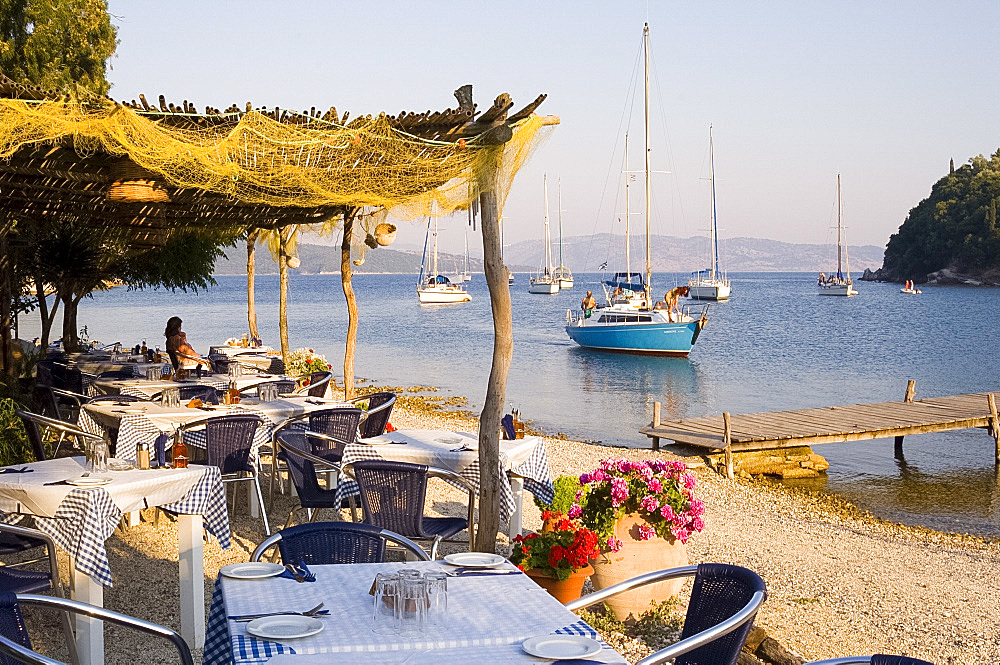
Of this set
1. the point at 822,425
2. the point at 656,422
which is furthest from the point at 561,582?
the point at 822,425

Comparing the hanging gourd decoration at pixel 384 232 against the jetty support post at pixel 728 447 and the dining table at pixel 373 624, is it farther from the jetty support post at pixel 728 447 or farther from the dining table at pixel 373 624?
the dining table at pixel 373 624

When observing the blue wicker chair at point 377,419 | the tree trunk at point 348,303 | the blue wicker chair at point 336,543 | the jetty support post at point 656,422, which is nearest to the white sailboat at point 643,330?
the jetty support post at point 656,422

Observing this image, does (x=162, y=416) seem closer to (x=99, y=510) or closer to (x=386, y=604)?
(x=99, y=510)

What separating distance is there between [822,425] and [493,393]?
9197 mm

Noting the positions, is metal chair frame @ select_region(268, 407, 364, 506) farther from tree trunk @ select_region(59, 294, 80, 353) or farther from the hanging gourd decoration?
tree trunk @ select_region(59, 294, 80, 353)

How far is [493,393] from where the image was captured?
548 cm

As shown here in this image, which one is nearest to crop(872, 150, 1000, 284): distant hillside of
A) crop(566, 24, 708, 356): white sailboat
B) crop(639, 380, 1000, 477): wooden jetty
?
crop(566, 24, 708, 356): white sailboat

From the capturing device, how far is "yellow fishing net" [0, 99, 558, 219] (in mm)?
4957

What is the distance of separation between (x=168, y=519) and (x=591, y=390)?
18641 millimetres

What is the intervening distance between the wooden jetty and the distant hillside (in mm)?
74065

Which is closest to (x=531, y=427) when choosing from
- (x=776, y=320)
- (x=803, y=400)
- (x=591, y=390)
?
(x=591, y=390)

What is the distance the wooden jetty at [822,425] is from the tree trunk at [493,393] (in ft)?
23.7

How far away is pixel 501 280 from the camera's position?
5.43 m

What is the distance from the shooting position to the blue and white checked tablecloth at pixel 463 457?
586 centimetres
